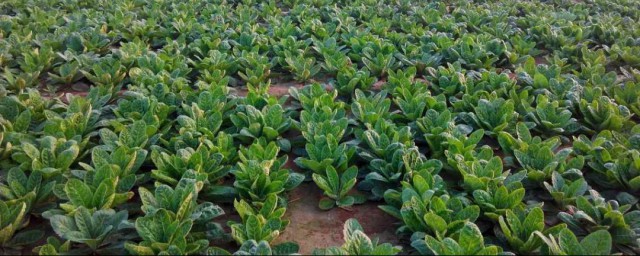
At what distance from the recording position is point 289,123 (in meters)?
3.99

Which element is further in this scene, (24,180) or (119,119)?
(119,119)

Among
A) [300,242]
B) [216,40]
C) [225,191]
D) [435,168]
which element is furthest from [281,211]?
[216,40]

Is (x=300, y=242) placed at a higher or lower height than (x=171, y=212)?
lower

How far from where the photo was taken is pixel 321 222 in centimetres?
312

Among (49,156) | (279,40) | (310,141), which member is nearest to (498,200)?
(310,141)

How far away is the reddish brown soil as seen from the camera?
2953 millimetres

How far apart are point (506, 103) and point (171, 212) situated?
9.42 ft

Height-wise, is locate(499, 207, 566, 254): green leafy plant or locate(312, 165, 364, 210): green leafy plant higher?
locate(499, 207, 566, 254): green leafy plant

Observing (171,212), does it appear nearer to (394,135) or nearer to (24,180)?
(24,180)

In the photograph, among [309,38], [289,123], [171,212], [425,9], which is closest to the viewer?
[171,212]

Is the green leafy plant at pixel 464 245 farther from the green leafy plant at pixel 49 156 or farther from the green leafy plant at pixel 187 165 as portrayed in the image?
the green leafy plant at pixel 49 156

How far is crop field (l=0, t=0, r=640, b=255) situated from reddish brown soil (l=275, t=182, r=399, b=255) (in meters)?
0.01

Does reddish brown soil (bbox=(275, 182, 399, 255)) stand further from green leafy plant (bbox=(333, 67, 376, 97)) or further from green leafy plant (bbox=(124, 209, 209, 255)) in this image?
green leafy plant (bbox=(333, 67, 376, 97))

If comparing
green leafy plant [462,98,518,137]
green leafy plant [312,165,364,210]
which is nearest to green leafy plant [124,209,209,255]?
green leafy plant [312,165,364,210]
